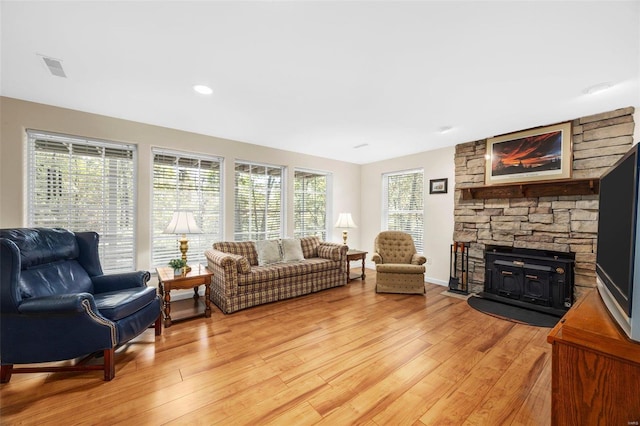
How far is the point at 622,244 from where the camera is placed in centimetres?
122

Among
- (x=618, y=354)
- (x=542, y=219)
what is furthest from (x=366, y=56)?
(x=542, y=219)

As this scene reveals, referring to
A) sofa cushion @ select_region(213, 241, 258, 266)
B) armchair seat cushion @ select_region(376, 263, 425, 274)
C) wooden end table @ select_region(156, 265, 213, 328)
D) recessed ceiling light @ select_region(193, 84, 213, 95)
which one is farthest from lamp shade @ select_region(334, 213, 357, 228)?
recessed ceiling light @ select_region(193, 84, 213, 95)

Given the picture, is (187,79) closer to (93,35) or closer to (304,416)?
(93,35)

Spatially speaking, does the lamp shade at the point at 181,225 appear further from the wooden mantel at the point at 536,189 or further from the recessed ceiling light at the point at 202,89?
the wooden mantel at the point at 536,189

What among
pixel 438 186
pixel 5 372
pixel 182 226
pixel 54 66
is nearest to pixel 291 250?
pixel 182 226

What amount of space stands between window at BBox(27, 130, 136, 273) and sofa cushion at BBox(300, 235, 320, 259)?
2.53m

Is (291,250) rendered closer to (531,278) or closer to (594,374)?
(531,278)

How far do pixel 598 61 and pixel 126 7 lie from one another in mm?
3430

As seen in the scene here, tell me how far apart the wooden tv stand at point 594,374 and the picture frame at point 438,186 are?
3.53 m

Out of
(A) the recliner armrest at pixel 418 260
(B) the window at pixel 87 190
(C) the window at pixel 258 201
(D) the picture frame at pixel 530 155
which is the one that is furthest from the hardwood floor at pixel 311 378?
(D) the picture frame at pixel 530 155

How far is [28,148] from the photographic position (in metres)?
2.87

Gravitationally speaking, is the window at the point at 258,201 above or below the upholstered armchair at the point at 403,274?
above

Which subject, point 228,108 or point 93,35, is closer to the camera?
point 93,35

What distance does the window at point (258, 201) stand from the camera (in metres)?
4.43
